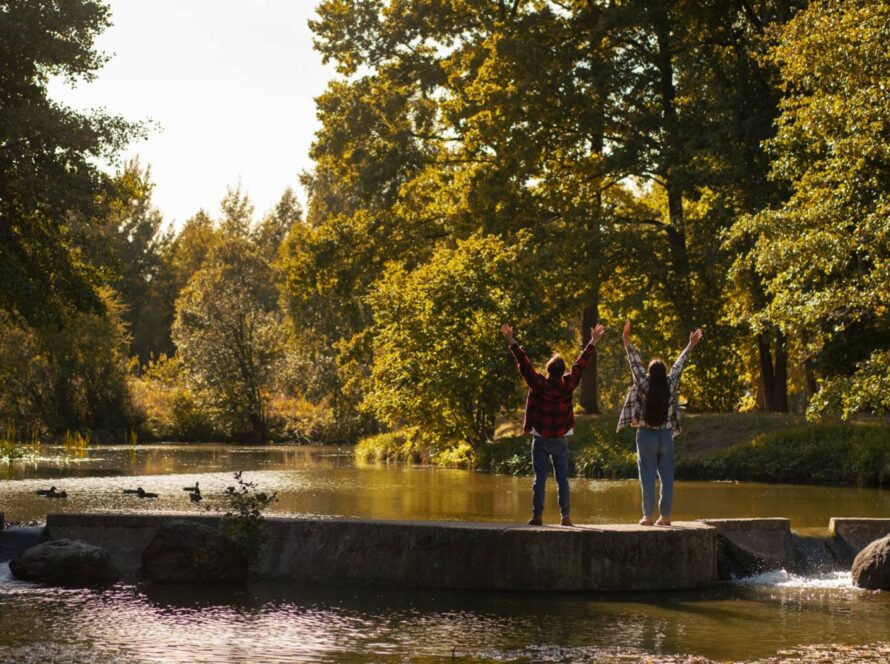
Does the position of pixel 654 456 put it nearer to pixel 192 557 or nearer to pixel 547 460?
pixel 547 460

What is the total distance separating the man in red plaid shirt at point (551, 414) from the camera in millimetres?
13625

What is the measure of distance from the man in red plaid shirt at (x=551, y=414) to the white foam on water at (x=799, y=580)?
216 centimetres

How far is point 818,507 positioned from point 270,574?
10.6m

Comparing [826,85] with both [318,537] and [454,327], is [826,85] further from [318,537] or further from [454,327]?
[318,537]

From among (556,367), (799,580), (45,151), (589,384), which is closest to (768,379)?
(589,384)

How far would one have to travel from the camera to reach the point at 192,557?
43.8 feet

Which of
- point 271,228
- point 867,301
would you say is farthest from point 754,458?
point 271,228

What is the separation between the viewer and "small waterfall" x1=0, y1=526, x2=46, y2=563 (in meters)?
14.7

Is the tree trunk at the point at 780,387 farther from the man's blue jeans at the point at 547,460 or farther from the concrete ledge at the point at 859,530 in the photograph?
the man's blue jeans at the point at 547,460

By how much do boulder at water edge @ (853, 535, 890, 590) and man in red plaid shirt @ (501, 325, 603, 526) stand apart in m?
3.02

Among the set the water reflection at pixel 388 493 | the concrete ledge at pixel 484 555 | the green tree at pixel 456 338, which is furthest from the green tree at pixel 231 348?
the concrete ledge at pixel 484 555

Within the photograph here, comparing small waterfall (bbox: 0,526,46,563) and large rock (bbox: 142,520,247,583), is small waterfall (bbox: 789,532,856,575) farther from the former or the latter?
small waterfall (bbox: 0,526,46,563)

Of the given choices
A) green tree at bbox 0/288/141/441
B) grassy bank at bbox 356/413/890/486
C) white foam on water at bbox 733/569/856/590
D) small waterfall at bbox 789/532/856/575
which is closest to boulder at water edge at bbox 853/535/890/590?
white foam on water at bbox 733/569/856/590

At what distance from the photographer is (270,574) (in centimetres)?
1365
